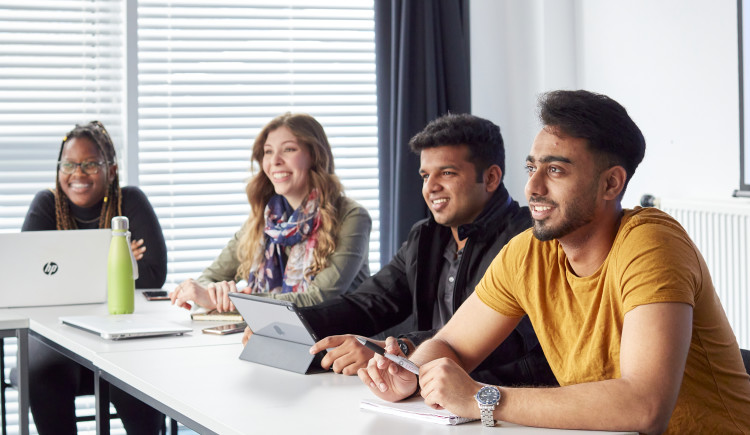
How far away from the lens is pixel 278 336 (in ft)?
6.55

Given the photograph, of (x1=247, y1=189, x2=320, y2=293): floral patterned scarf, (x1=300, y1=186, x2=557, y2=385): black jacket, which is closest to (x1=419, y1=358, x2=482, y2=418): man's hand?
(x1=300, y1=186, x2=557, y2=385): black jacket

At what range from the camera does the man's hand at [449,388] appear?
1.47m

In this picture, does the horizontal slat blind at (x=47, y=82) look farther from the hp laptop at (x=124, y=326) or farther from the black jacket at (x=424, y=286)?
the black jacket at (x=424, y=286)

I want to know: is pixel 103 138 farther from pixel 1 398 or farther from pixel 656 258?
pixel 656 258

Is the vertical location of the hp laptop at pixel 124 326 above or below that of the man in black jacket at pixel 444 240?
below

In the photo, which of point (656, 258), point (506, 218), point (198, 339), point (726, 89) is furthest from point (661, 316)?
point (726, 89)


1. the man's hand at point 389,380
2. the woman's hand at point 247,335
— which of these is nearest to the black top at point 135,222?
the woman's hand at point 247,335

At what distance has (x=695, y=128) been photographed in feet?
11.7

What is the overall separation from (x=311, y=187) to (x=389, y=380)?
1.65 m

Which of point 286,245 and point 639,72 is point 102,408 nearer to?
point 286,245

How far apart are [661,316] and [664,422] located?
0.17 m

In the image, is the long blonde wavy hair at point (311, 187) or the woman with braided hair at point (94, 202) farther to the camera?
A: the woman with braided hair at point (94, 202)

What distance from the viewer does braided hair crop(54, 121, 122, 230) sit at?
133 inches

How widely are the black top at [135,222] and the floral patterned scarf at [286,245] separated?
40 centimetres
